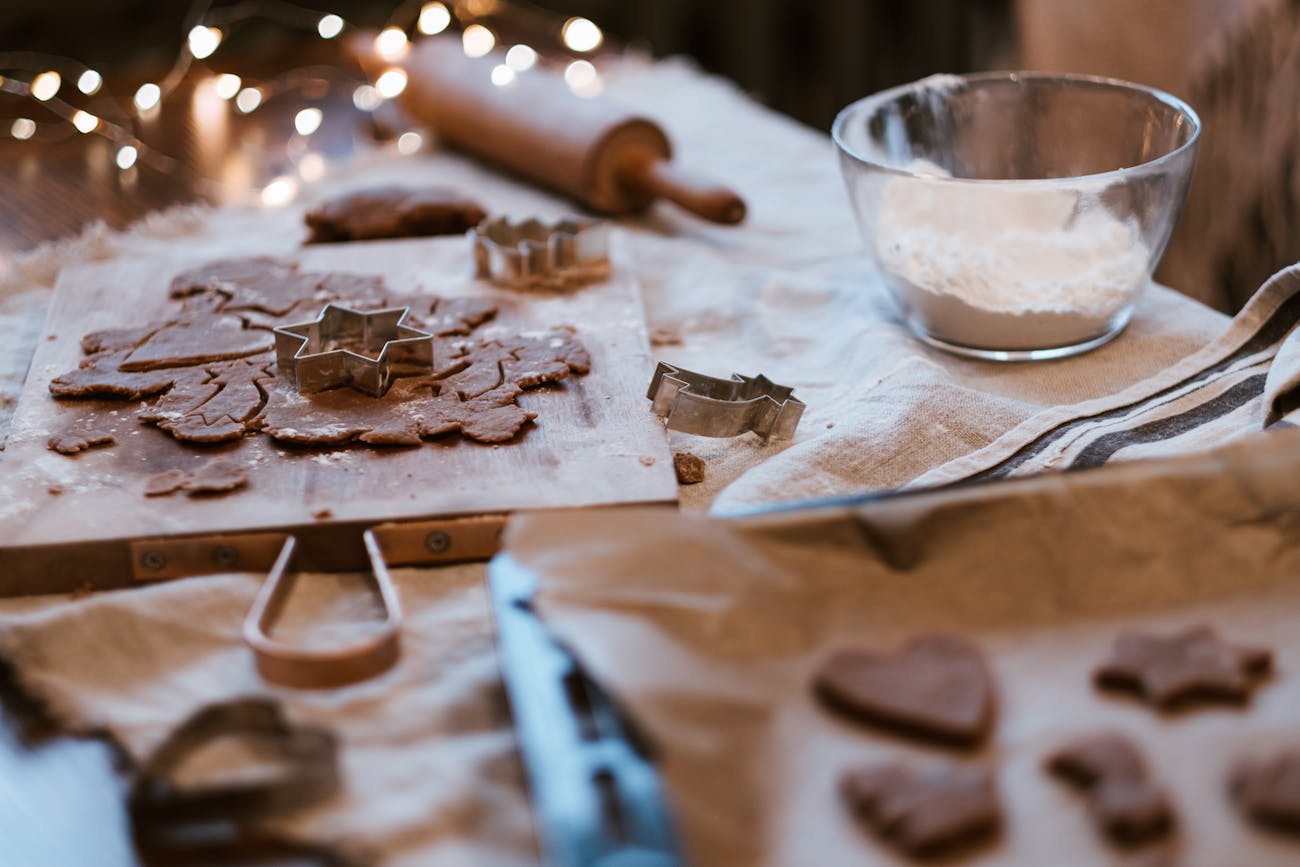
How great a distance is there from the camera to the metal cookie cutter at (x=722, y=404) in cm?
102

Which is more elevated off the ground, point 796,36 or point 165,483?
point 165,483

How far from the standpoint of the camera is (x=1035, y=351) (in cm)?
118

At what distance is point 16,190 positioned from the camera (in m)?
1.74

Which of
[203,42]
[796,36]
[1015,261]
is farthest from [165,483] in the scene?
[796,36]

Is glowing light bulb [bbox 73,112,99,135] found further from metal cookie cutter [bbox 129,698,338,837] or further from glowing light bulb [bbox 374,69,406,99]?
metal cookie cutter [bbox 129,698,338,837]

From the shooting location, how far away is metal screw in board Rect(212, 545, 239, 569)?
2.94 feet

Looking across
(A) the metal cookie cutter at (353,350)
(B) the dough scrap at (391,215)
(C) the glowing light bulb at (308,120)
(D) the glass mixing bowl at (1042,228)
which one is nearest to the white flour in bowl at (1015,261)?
(D) the glass mixing bowl at (1042,228)

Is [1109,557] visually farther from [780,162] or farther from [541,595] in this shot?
[780,162]

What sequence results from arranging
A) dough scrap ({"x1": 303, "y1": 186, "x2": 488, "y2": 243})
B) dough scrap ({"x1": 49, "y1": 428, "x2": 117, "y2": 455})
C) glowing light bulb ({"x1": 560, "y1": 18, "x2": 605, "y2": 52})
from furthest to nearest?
glowing light bulb ({"x1": 560, "y1": 18, "x2": 605, "y2": 52}) → dough scrap ({"x1": 303, "y1": 186, "x2": 488, "y2": 243}) → dough scrap ({"x1": 49, "y1": 428, "x2": 117, "y2": 455})

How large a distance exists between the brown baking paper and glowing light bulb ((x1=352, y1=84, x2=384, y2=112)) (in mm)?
1500

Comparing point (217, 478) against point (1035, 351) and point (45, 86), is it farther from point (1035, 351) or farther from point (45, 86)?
point (45, 86)

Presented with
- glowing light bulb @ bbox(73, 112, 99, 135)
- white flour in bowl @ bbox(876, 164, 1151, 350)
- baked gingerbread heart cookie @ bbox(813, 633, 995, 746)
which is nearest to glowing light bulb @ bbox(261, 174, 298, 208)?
glowing light bulb @ bbox(73, 112, 99, 135)

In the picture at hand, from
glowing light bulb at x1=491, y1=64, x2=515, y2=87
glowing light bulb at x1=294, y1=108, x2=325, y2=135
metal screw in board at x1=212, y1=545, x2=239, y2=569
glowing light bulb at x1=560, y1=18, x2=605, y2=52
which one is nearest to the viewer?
metal screw in board at x1=212, y1=545, x2=239, y2=569

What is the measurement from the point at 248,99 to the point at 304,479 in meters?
1.35
